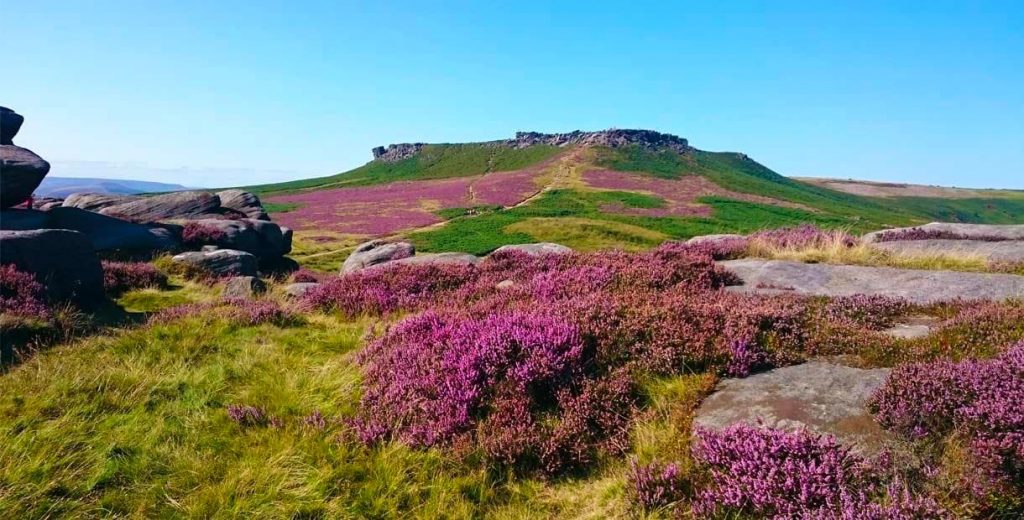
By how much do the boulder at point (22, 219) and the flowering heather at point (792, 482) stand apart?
22.9 metres

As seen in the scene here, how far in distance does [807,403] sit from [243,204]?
137 ft

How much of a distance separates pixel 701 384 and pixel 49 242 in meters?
15.0

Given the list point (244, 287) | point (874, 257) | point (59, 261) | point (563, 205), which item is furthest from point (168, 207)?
point (563, 205)

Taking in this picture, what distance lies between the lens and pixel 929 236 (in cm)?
1706

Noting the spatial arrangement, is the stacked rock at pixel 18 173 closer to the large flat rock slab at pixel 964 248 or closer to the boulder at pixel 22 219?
the boulder at pixel 22 219

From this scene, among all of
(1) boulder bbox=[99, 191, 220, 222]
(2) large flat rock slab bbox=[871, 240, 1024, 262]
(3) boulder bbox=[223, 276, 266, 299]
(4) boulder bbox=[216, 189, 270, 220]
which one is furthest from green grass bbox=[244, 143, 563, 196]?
(2) large flat rock slab bbox=[871, 240, 1024, 262]

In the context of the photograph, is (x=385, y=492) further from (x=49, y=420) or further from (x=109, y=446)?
(x=49, y=420)

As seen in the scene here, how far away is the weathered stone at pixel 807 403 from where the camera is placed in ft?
14.0

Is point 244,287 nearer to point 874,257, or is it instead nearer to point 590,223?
point 874,257

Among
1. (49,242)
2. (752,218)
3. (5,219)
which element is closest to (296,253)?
(5,219)

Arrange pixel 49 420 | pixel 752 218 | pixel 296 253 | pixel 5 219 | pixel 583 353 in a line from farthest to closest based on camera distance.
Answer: pixel 752 218 → pixel 296 253 → pixel 5 219 → pixel 583 353 → pixel 49 420

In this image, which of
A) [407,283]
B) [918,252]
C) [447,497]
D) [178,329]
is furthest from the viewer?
[918,252]

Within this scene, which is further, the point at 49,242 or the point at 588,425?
the point at 49,242

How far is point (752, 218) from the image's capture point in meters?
91.6
